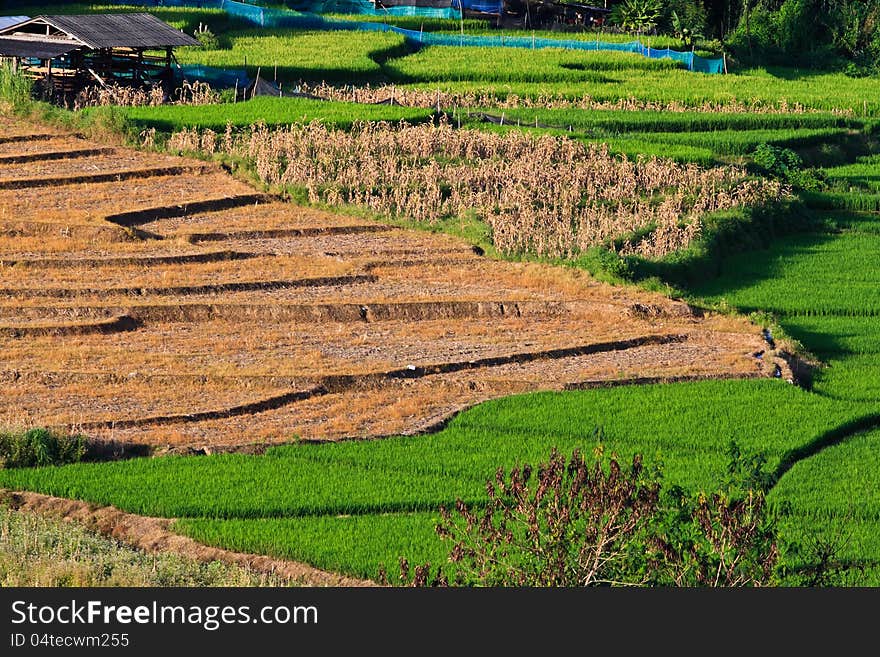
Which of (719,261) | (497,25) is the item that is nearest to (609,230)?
(719,261)

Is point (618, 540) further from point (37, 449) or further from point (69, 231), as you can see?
point (69, 231)

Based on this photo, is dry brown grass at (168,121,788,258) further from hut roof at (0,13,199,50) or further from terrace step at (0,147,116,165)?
hut roof at (0,13,199,50)

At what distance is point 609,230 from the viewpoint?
72.4 ft

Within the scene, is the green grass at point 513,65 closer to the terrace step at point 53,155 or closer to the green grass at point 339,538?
the terrace step at point 53,155

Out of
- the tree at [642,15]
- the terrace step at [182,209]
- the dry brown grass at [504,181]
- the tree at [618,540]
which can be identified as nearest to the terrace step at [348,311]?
the dry brown grass at [504,181]

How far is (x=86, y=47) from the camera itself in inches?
1139

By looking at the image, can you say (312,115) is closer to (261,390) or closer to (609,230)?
(609,230)

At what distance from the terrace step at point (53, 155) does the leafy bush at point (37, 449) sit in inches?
465

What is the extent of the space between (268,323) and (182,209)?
521 cm

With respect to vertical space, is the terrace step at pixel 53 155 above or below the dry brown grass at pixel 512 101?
A: below

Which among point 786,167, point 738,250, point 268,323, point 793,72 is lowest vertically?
point 268,323

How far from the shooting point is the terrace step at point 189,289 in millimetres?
18219

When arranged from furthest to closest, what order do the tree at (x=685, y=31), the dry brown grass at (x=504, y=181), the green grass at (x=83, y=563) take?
1. the tree at (x=685, y=31)
2. the dry brown grass at (x=504, y=181)
3. the green grass at (x=83, y=563)

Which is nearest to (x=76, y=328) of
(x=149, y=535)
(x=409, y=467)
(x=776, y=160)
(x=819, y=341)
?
(x=409, y=467)
